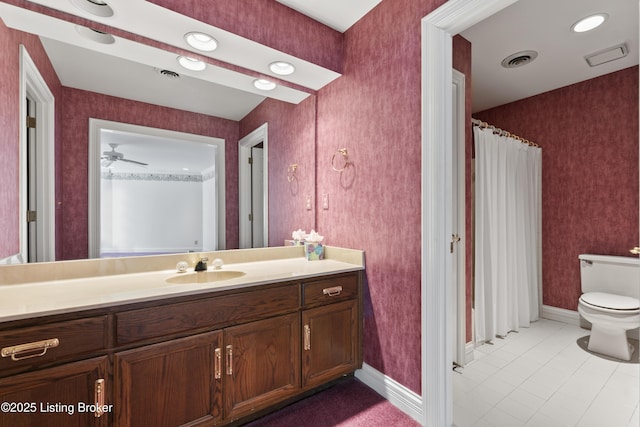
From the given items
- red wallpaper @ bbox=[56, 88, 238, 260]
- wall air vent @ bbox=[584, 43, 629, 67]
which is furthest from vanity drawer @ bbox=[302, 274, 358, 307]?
wall air vent @ bbox=[584, 43, 629, 67]

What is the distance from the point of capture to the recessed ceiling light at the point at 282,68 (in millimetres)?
1907

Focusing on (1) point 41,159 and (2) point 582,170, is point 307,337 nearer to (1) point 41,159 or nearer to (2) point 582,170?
(1) point 41,159

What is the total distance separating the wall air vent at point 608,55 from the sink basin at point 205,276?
323cm

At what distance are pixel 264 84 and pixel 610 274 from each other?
3308 millimetres

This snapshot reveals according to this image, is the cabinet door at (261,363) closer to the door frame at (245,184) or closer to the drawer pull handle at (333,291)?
the drawer pull handle at (333,291)

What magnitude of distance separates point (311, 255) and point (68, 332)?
4.48 ft

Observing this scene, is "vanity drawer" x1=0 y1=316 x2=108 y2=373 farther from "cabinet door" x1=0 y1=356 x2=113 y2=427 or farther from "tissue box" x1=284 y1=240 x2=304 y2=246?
"tissue box" x1=284 y1=240 x2=304 y2=246

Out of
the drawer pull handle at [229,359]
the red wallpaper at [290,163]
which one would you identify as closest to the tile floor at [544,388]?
the drawer pull handle at [229,359]

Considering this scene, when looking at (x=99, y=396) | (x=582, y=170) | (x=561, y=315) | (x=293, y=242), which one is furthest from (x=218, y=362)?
(x=582, y=170)

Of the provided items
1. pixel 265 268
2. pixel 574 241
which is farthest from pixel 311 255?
pixel 574 241

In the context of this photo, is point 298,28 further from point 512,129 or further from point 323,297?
point 512,129

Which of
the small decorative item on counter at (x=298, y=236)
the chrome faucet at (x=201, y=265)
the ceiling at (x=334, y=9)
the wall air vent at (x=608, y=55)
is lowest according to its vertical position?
the chrome faucet at (x=201, y=265)

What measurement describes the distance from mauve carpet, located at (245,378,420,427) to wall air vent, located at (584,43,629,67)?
3.07m

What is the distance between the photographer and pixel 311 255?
2100 millimetres
